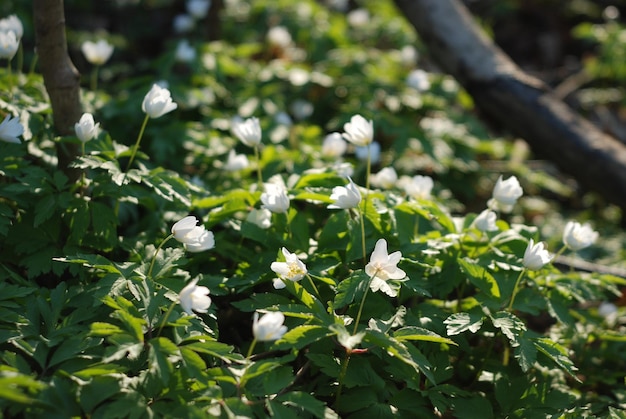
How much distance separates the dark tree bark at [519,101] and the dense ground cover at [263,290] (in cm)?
62

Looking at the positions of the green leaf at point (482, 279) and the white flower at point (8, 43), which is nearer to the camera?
→ the green leaf at point (482, 279)

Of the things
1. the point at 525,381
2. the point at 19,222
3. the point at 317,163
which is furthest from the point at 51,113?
the point at 525,381

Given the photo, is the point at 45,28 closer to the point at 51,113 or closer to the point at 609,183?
the point at 51,113

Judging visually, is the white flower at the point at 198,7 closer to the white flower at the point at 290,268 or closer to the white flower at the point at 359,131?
the white flower at the point at 359,131

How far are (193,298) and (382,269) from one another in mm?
699

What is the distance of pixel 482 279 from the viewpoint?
2.47m

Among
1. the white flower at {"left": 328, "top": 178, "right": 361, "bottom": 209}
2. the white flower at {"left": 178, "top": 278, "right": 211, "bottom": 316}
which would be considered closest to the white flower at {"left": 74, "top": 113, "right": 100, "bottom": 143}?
the white flower at {"left": 178, "top": 278, "right": 211, "bottom": 316}

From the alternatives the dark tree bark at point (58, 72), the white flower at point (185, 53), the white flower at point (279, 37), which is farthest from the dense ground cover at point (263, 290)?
the white flower at point (279, 37)

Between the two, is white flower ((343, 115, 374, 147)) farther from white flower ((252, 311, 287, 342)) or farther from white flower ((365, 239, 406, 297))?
white flower ((252, 311, 287, 342))

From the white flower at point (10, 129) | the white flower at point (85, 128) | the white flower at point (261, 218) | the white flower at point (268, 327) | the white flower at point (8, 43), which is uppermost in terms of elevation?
the white flower at point (8, 43)

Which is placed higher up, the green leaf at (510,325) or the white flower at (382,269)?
the white flower at (382,269)

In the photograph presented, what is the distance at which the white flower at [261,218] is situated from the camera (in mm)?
2717

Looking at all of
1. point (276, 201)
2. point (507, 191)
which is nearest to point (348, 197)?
point (276, 201)

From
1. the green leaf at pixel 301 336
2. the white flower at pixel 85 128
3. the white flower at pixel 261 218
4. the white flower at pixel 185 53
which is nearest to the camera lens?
the green leaf at pixel 301 336
